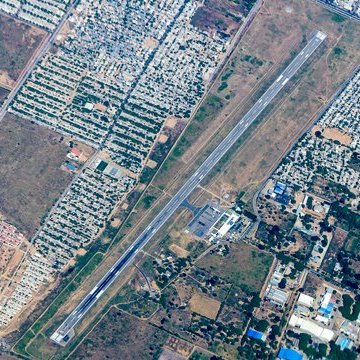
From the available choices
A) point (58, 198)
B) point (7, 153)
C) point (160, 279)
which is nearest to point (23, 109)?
point (7, 153)

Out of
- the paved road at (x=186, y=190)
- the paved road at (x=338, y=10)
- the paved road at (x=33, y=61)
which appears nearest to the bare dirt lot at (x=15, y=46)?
the paved road at (x=33, y=61)

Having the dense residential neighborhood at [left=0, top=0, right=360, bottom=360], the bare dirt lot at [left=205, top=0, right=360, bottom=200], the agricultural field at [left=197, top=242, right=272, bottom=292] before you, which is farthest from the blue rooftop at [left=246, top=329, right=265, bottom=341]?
the bare dirt lot at [left=205, top=0, right=360, bottom=200]

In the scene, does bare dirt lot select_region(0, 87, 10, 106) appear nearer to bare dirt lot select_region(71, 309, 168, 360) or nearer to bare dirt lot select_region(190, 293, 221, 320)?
bare dirt lot select_region(71, 309, 168, 360)

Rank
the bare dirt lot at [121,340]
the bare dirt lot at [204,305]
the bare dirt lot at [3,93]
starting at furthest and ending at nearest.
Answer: the bare dirt lot at [3,93] < the bare dirt lot at [204,305] < the bare dirt lot at [121,340]

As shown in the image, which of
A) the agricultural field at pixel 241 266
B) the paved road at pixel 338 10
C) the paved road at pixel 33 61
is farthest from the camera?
the paved road at pixel 338 10

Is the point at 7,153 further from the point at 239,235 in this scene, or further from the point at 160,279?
the point at 239,235

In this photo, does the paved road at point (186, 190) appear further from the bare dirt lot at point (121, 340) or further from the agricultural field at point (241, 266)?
the agricultural field at point (241, 266)

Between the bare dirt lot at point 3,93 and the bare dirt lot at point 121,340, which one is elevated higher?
the bare dirt lot at point 3,93

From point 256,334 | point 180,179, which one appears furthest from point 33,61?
point 256,334
